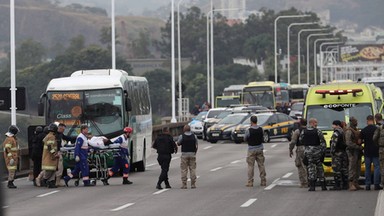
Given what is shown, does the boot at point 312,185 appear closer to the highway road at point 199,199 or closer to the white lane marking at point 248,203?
the highway road at point 199,199

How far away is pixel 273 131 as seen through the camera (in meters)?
56.6

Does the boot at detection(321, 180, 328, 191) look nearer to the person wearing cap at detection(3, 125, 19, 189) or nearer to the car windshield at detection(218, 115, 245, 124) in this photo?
the person wearing cap at detection(3, 125, 19, 189)

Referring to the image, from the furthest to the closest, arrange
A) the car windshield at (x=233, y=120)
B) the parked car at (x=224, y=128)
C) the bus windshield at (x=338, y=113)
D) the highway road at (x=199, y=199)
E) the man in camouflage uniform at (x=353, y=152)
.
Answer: the car windshield at (x=233, y=120)
the parked car at (x=224, y=128)
the bus windshield at (x=338, y=113)
the man in camouflage uniform at (x=353, y=152)
the highway road at (x=199, y=199)

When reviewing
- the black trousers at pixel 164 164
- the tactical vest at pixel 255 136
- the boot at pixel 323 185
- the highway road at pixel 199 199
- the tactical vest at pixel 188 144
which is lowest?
the highway road at pixel 199 199

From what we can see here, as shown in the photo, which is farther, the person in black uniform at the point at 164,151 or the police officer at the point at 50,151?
the police officer at the point at 50,151

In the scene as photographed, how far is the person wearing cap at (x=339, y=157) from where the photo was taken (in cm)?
2716

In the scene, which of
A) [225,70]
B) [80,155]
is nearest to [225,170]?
[80,155]

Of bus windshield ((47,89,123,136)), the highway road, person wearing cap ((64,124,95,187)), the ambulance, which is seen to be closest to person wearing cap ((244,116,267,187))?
the highway road

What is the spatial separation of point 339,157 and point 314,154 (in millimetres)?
605

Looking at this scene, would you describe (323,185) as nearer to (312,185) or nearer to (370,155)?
(312,185)

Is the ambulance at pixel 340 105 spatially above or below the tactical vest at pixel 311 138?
above

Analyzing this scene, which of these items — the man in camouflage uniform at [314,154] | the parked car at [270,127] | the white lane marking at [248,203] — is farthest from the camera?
the parked car at [270,127]

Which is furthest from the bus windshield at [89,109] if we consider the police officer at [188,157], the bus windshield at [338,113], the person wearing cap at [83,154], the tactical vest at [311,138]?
the tactical vest at [311,138]

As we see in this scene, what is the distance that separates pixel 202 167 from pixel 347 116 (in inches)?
391
